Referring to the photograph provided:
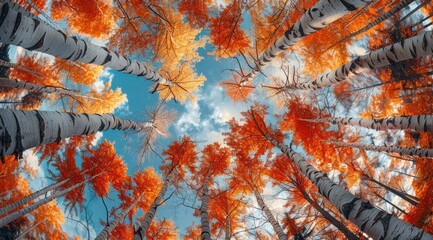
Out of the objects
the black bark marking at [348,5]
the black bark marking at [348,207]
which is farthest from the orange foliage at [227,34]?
the black bark marking at [348,207]

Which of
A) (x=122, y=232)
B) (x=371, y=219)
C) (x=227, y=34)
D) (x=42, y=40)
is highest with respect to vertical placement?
(x=227, y=34)

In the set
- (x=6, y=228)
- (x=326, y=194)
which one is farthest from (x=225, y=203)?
(x=6, y=228)

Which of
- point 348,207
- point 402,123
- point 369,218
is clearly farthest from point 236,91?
point 369,218

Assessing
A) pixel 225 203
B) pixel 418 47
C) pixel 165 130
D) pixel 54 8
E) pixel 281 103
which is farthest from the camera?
pixel 54 8

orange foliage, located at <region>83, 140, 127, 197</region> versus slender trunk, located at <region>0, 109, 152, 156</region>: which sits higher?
orange foliage, located at <region>83, 140, 127, 197</region>

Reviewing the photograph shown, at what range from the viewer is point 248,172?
9586 mm

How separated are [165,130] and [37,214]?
22.3ft

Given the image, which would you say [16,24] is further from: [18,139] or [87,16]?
[87,16]

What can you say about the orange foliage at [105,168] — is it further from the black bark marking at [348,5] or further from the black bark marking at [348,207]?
the black bark marking at [348,5]

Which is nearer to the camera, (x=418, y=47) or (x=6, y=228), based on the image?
(x=418, y=47)

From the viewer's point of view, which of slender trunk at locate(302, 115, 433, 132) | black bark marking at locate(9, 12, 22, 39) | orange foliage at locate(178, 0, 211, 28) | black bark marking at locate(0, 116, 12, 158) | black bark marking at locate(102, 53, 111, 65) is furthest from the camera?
orange foliage at locate(178, 0, 211, 28)

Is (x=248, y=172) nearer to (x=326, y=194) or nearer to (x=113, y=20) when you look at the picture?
(x=326, y=194)

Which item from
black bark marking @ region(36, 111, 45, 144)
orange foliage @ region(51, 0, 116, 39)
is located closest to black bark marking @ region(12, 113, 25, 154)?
black bark marking @ region(36, 111, 45, 144)

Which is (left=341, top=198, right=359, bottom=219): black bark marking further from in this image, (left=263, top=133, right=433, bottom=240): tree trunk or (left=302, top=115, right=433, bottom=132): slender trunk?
(left=302, top=115, right=433, bottom=132): slender trunk
